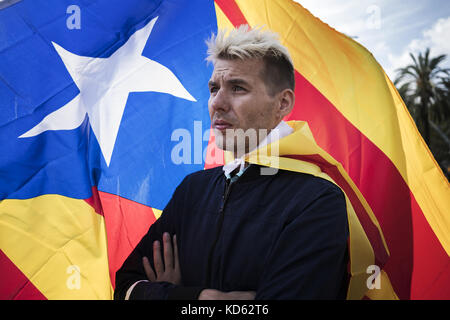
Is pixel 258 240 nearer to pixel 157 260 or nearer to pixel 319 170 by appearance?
pixel 319 170

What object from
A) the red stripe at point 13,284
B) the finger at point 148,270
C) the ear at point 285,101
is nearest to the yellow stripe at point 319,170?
the ear at point 285,101

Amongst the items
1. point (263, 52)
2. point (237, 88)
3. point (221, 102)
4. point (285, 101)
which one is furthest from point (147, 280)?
point (263, 52)

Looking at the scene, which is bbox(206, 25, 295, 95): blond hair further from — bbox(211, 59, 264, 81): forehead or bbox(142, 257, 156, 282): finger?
bbox(142, 257, 156, 282): finger

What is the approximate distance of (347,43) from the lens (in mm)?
3238

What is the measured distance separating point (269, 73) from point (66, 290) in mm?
2093

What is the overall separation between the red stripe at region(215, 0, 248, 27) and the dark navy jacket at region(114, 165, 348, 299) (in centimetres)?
168

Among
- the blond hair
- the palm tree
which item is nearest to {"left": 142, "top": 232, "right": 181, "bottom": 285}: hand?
the blond hair

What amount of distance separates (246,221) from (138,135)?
5.04 ft

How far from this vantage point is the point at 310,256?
1739 millimetres

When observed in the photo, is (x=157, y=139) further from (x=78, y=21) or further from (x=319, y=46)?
(x=319, y=46)

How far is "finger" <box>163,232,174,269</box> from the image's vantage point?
2.24 metres
